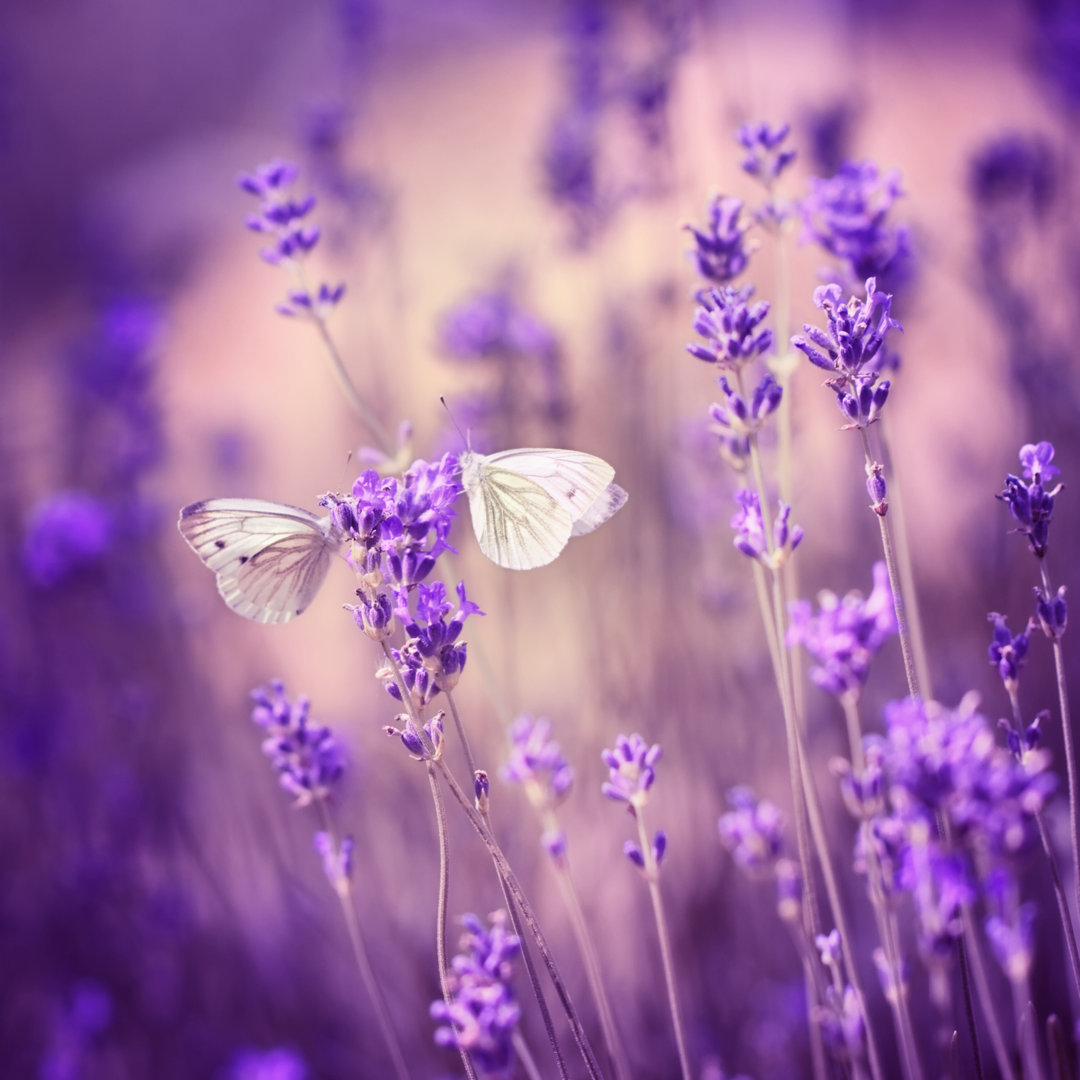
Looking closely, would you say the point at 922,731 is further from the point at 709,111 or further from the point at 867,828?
the point at 709,111

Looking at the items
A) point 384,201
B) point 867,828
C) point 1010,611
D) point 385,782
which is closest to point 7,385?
point 384,201

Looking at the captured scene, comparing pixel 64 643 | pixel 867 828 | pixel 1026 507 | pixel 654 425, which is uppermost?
pixel 654 425

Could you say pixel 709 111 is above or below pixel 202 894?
above

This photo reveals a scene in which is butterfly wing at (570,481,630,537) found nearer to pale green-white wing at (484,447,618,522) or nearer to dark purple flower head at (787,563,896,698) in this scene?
pale green-white wing at (484,447,618,522)

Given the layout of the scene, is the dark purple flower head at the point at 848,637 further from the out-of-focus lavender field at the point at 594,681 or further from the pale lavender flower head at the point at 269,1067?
the pale lavender flower head at the point at 269,1067

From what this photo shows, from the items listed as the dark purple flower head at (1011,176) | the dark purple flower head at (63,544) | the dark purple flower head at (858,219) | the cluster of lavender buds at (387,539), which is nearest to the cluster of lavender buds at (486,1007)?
the cluster of lavender buds at (387,539)

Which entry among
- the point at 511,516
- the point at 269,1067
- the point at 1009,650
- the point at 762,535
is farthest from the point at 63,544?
the point at 1009,650
